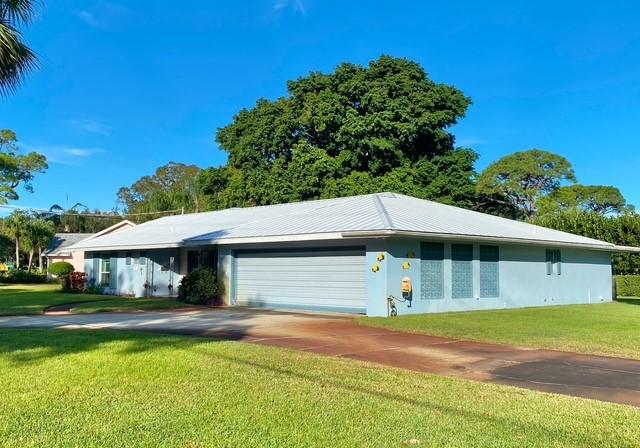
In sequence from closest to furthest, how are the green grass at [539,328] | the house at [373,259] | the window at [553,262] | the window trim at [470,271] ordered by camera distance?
the green grass at [539,328] < the house at [373,259] < the window trim at [470,271] < the window at [553,262]

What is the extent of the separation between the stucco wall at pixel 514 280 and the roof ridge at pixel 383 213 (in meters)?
0.56

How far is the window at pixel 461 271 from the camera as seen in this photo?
19344 millimetres

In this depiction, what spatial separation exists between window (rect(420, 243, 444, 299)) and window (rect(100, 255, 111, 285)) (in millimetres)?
18656

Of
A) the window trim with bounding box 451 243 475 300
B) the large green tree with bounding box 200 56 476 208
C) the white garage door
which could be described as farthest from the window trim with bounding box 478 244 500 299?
the large green tree with bounding box 200 56 476 208

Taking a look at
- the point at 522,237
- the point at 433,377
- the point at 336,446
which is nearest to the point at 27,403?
the point at 336,446

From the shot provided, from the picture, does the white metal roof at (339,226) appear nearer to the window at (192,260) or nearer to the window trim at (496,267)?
the window trim at (496,267)

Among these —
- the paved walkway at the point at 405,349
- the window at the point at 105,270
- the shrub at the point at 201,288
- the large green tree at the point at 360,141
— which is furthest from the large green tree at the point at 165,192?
the paved walkway at the point at 405,349

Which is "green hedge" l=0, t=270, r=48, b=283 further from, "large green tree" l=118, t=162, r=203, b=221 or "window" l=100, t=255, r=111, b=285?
"window" l=100, t=255, r=111, b=285

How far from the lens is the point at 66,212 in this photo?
7350 cm

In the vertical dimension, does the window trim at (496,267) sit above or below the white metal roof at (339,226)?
below

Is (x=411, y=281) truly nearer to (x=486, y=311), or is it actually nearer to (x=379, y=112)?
(x=486, y=311)

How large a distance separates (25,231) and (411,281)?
1701 inches

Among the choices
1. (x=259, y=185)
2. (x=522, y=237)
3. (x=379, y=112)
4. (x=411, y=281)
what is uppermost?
(x=379, y=112)

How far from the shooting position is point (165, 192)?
206 feet
